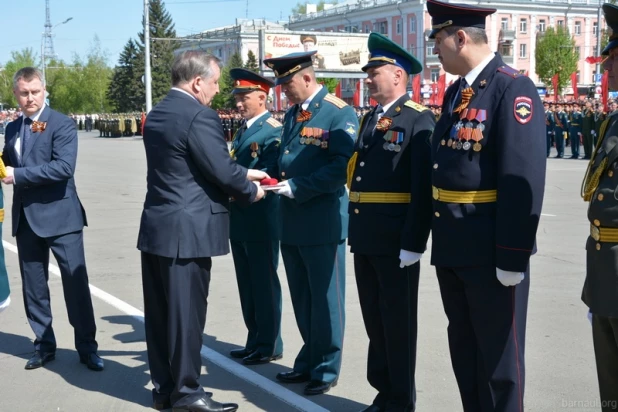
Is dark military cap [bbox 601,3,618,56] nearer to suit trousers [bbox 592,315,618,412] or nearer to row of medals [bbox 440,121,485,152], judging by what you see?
row of medals [bbox 440,121,485,152]

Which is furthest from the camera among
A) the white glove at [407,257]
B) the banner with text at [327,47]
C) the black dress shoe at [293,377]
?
the banner with text at [327,47]

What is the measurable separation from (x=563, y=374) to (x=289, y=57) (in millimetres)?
2686

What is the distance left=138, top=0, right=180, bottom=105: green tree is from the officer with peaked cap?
210 ft

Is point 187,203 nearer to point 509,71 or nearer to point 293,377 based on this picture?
point 293,377

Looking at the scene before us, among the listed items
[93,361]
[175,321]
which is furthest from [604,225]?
[93,361]

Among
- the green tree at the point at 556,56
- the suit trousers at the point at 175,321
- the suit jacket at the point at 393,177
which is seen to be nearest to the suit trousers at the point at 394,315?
the suit jacket at the point at 393,177

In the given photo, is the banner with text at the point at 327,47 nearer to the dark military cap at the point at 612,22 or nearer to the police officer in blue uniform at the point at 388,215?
the police officer in blue uniform at the point at 388,215

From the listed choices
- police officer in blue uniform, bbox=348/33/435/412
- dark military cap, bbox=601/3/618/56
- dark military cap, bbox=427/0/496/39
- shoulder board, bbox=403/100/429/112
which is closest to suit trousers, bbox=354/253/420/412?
police officer in blue uniform, bbox=348/33/435/412

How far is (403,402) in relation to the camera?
4.39m

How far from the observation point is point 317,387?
4.89 meters

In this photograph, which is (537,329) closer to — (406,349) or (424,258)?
(406,349)

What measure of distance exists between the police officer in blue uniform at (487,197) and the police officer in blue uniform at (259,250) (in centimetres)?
210

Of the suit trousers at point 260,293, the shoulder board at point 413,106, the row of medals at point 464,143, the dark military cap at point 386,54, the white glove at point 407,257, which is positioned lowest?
the suit trousers at point 260,293

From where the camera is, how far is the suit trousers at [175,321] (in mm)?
4582
